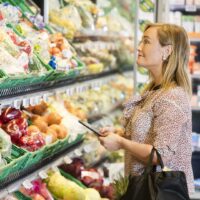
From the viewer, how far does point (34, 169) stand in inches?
139

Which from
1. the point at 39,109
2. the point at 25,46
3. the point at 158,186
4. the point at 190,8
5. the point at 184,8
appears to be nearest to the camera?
the point at 158,186

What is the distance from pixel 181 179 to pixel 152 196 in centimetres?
18

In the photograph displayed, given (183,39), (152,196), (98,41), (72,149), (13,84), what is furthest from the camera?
(98,41)

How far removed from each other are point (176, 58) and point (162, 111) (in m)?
0.34

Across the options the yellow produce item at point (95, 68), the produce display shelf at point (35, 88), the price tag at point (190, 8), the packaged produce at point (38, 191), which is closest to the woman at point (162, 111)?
the produce display shelf at point (35, 88)

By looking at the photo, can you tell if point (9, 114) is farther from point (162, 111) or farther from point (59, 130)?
point (162, 111)

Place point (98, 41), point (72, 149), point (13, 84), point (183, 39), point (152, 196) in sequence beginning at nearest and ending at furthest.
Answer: point (152, 196), point (13, 84), point (183, 39), point (72, 149), point (98, 41)

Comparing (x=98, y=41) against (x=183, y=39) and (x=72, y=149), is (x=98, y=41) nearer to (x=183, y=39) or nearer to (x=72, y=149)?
(x=72, y=149)

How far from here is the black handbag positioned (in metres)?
2.82

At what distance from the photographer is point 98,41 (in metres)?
5.40

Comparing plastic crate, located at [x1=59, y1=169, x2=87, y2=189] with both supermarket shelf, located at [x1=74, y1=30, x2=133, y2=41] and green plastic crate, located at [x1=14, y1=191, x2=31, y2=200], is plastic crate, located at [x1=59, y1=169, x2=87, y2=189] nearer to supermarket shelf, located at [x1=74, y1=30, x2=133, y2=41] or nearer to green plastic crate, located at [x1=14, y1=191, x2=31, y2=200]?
green plastic crate, located at [x1=14, y1=191, x2=31, y2=200]

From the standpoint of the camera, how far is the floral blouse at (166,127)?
10.1ft

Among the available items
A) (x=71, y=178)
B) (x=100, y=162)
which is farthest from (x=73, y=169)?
(x=100, y=162)

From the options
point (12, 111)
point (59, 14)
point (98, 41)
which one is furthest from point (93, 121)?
point (12, 111)
